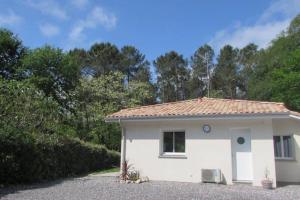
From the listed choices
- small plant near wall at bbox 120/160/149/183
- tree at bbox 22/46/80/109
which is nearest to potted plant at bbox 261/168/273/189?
small plant near wall at bbox 120/160/149/183

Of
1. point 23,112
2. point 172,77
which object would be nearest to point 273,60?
point 172,77

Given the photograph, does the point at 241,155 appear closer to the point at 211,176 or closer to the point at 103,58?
the point at 211,176

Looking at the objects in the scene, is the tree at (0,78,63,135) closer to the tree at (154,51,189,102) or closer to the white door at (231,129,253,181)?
the white door at (231,129,253,181)

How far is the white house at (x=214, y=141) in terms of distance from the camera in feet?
49.2

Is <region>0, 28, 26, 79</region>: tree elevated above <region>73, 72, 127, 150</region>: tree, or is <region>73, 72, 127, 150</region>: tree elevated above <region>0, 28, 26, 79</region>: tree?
<region>0, 28, 26, 79</region>: tree

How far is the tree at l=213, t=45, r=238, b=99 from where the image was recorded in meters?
48.6

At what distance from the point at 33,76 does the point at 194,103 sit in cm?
2066

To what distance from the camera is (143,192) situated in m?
12.8

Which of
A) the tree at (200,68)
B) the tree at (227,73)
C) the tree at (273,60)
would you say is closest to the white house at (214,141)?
the tree at (273,60)

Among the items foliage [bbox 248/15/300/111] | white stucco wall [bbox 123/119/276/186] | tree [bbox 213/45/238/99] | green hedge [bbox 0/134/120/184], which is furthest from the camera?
tree [bbox 213/45/238/99]

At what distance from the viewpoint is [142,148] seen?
17125mm

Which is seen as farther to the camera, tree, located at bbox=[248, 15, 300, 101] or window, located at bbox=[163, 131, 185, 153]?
tree, located at bbox=[248, 15, 300, 101]

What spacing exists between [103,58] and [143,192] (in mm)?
37637

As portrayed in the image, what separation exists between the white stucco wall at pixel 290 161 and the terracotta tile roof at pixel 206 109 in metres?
0.99
